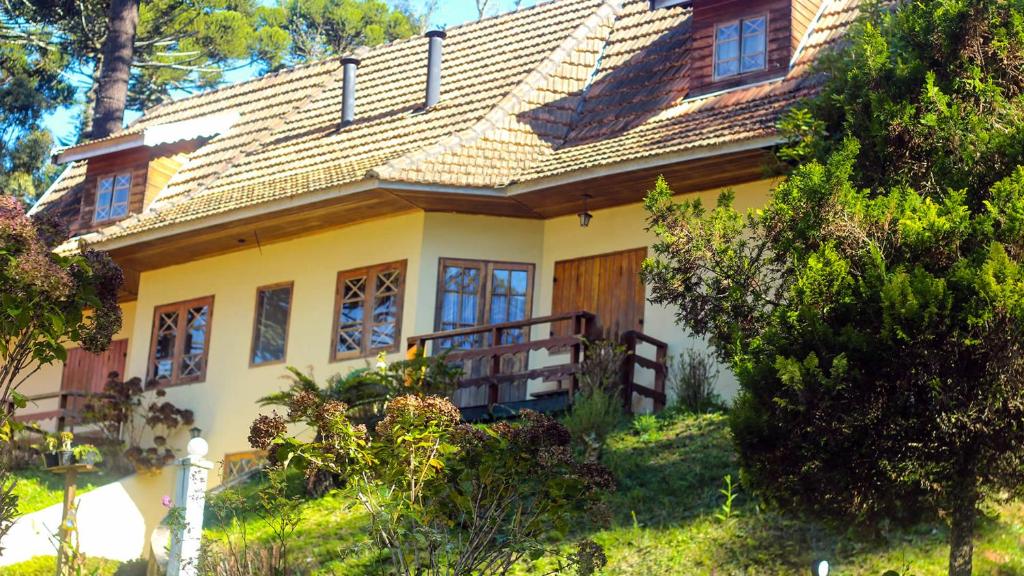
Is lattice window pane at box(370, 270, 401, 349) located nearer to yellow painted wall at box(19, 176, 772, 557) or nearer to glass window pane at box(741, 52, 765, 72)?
yellow painted wall at box(19, 176, 772, 557)

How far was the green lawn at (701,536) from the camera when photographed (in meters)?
11.9

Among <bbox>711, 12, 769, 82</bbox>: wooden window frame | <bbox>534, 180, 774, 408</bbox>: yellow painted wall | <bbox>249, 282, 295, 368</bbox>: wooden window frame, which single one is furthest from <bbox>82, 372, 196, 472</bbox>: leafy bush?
<bbox>711, 12, 769, 82</bbox>: wooden window frame

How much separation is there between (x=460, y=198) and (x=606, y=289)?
2.16 m

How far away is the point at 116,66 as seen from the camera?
96.8 feet

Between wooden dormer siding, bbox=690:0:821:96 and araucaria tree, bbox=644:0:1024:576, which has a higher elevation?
wooden dormer siding, bbox=690:0:821:96

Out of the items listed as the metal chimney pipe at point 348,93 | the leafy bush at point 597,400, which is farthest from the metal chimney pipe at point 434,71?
the leafy bush at point 597,400

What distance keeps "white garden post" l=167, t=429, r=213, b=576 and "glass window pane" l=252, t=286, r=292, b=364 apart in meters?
8.44

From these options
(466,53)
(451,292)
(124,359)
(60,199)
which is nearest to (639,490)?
(451,292)

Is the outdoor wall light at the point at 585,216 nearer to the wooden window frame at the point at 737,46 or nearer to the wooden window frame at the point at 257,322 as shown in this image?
the wooden window frame at the point at 737,46

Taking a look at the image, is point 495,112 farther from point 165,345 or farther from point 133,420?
point 133,420

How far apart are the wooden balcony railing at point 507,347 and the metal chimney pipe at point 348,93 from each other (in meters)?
4.63

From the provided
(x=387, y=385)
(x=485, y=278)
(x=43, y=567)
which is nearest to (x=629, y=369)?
(x=387, y=385)

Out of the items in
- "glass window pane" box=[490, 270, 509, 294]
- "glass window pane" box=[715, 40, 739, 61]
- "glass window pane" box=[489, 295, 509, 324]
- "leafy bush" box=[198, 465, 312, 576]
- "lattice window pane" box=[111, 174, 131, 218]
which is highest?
"glass window pane" box=[715, 40, 739, 61]

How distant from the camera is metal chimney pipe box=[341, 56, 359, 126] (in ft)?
74.4
